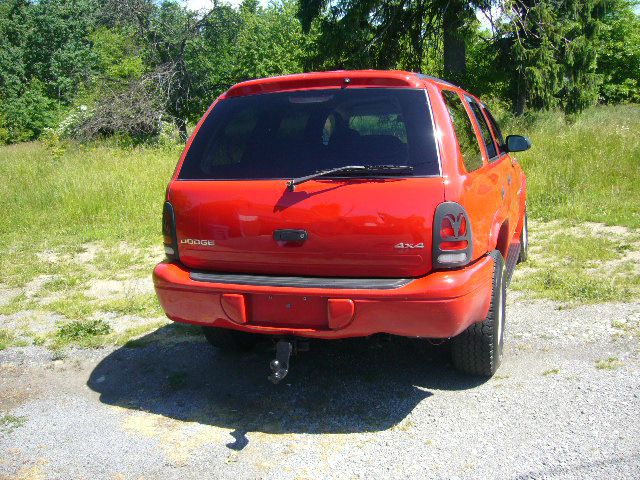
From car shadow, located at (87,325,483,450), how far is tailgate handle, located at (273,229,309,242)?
890 mm

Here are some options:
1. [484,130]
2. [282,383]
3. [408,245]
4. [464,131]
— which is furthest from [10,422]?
[484,130]

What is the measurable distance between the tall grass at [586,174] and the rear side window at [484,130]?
3567 mm

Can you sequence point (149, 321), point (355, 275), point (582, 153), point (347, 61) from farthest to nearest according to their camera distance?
point (347, 61)
point (582, 153)
point (149, 321)
point (355, 275)

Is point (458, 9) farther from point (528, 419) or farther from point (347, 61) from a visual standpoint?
point (528, 419)

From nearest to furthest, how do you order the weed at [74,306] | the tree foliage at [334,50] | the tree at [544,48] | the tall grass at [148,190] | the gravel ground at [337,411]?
the gravel ground at [337,411] < the weed at [74,306] < the tall grass at [148,190] < the tree at [544,48] < the tree foliage at [334,50]

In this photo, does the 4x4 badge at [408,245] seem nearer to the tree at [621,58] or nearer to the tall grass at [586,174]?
the tall grass at [586,174]

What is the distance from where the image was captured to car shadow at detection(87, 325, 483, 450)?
3.45m

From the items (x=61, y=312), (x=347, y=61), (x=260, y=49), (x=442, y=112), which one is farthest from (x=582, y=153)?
(x=260, y=49)

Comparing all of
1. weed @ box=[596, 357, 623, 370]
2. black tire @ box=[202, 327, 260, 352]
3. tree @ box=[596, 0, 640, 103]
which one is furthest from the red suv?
tree @ box=[596, 0, 640, 103]

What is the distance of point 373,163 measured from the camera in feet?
10.6

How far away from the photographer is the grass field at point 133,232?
538cm

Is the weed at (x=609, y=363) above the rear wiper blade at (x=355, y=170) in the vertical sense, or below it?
below

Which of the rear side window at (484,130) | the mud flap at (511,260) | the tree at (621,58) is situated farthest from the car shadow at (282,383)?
the tree at (621,58)

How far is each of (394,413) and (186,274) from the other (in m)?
1.43
